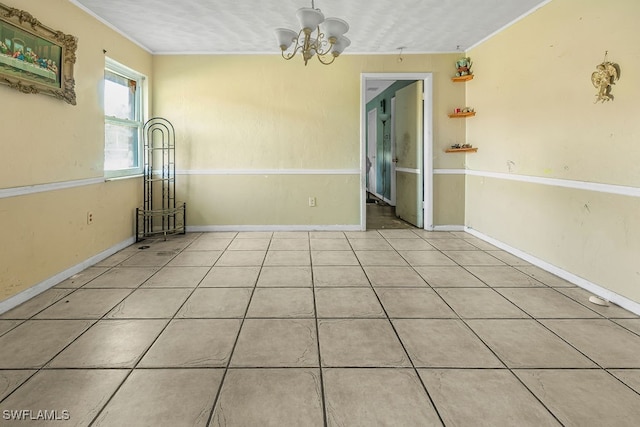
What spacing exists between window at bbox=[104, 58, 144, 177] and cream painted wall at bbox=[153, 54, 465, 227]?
1.17 feet

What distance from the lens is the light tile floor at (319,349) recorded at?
1446 millimetres

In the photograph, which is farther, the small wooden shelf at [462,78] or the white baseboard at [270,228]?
the white baseboard at [270,228]

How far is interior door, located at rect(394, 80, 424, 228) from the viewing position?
16.9 feet

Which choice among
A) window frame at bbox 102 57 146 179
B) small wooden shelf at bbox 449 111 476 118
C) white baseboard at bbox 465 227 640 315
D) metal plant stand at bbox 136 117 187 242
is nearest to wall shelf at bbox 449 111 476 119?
small wooden shelf at bbox 449 111 476 118

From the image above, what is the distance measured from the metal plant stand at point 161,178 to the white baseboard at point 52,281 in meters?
0.81

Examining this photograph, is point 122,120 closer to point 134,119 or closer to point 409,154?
point 134,119

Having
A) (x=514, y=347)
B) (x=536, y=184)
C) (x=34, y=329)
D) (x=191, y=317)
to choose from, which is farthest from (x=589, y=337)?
(x=34, y=329)

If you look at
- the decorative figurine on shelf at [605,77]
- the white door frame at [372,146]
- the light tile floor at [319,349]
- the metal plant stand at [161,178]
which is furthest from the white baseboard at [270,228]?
Answer: the white door frame at [372,146]

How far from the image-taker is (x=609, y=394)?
5.06ft

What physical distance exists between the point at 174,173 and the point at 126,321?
3.00m

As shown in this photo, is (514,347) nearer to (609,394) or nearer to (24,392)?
(609,394)

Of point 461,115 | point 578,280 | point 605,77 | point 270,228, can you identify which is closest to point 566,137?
point 605,77

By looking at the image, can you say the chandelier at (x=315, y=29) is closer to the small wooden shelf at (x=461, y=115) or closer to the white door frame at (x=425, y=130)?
the white door frame at (x=425, y=130)

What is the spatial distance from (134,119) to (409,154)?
3856mm
